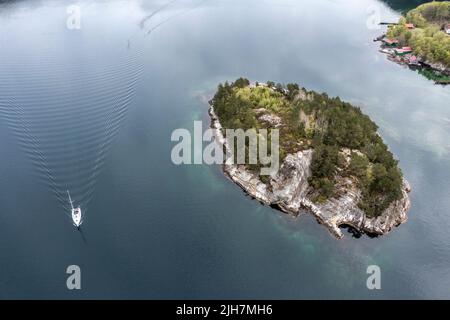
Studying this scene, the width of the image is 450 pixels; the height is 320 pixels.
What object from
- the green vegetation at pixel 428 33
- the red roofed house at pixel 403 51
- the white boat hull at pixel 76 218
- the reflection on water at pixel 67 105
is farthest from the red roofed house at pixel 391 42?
the white boat hull at pixel 76 218

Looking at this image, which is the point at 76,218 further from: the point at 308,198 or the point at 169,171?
the point at 308,198

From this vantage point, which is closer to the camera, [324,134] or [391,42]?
[324,134]

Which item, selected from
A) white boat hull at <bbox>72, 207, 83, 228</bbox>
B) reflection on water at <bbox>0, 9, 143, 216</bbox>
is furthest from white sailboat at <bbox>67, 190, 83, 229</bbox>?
reflection on water at <bbox>0, 9, 143, 216</bbox>

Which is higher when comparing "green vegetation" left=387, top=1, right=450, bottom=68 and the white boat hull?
"green vegetation" left=387, top=1, right=450, bottom=68

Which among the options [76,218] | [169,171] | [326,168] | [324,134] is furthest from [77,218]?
[324,134]

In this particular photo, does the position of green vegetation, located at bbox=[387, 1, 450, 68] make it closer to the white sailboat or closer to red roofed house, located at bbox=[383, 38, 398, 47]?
red roofed house, located at bbox=[383, 38, 398, 47]
